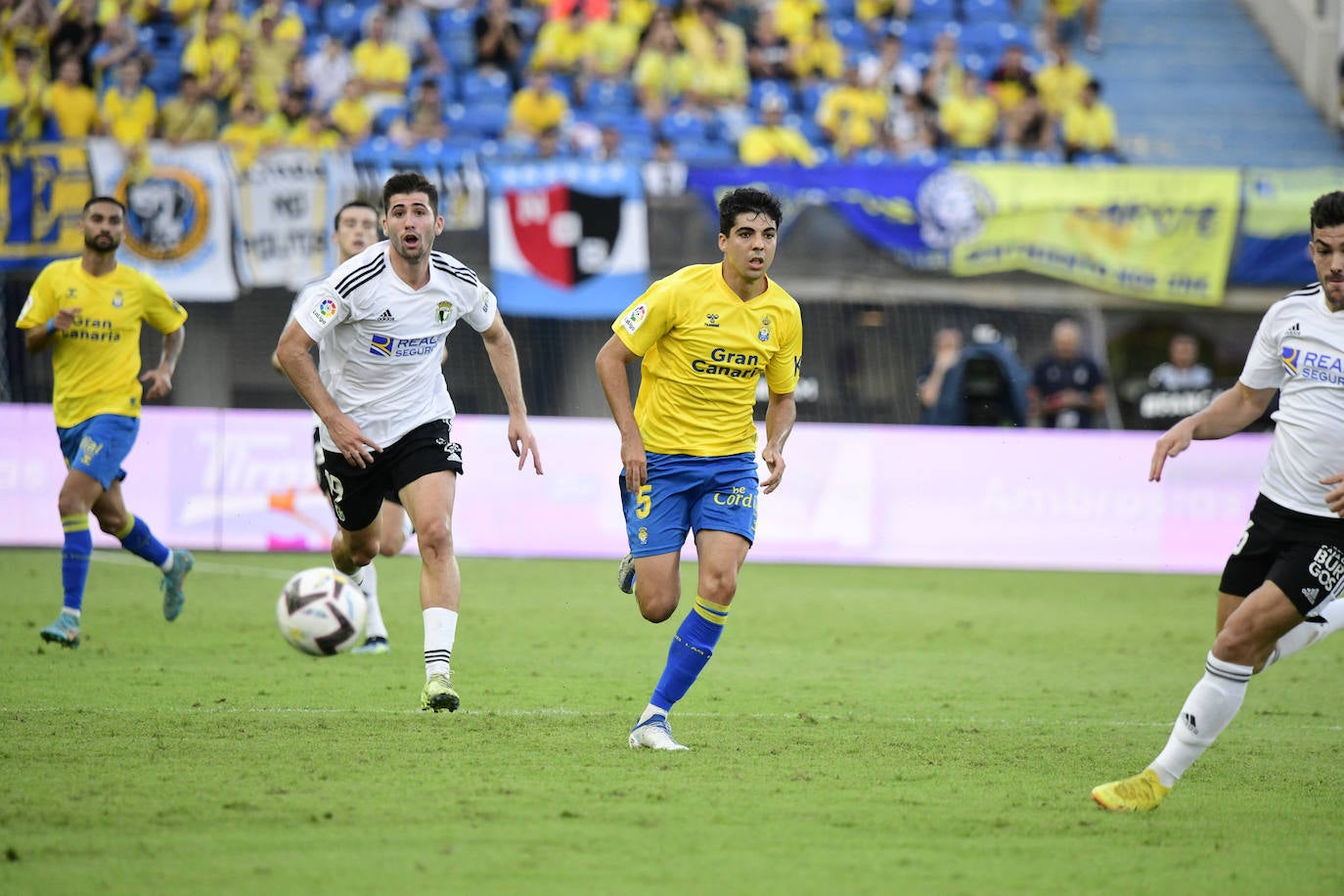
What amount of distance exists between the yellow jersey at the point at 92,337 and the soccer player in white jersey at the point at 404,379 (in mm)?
2527

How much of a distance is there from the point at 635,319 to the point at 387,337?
1.44 meters

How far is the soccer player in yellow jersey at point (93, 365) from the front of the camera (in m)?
9.70

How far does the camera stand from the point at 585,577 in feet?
47.0

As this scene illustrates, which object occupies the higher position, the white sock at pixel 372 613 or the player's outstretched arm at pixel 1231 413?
the player's outstretched arm at pixel 1231 413

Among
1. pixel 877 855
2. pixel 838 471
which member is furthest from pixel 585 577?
pixel 877 855

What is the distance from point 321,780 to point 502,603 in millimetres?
6586

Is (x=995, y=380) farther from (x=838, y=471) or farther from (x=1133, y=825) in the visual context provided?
(x=1133, y=825)

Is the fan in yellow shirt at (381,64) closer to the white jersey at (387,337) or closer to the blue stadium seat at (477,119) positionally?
the blue stadium seat at (477,119)

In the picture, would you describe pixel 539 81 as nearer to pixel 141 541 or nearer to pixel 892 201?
pixel 892 201

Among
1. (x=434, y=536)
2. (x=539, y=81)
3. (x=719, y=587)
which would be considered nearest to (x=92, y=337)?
(x=434, y=536)

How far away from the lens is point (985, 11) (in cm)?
2302

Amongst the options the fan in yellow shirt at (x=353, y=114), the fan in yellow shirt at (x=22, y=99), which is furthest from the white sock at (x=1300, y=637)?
the fan in yellow shirt at (x=22, y=99)

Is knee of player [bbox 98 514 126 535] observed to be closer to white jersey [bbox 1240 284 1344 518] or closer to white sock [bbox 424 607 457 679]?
white sock [bbox 424 607 457 679]

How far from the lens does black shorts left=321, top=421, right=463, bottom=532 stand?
763 cm
